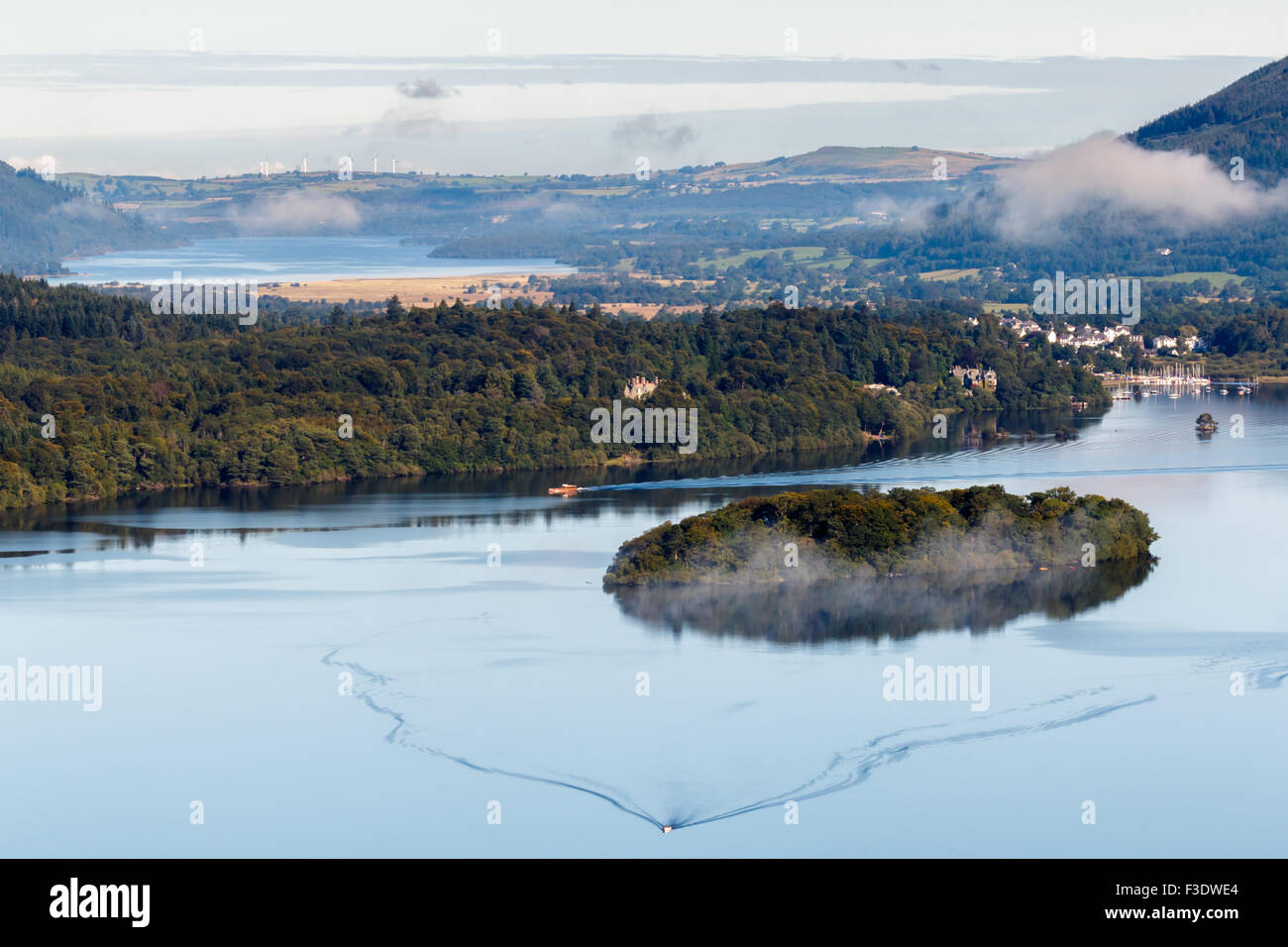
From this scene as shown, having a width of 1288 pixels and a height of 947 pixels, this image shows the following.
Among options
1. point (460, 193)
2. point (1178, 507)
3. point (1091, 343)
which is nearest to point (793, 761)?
point (1178, 507)

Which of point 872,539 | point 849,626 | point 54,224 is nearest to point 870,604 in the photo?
point 849,626

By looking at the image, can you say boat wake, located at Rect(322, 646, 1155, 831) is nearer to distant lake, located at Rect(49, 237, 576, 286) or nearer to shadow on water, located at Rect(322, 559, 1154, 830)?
shadow on water, located at Rect(322, 559, 1154, 830)

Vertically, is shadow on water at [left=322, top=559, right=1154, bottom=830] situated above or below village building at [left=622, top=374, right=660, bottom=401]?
below

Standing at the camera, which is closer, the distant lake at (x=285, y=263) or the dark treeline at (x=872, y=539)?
the dark treeline at (x=872, y=539)

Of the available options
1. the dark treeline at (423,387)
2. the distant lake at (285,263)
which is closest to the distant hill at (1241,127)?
the distant lake at (285,263)

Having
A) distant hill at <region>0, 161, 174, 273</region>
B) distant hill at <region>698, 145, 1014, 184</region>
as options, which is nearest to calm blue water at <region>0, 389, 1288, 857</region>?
distant hill at <region>0, 161, 174, 273</region>

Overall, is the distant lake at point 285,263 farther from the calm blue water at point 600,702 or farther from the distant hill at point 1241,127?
the calm blue water at point 600,702

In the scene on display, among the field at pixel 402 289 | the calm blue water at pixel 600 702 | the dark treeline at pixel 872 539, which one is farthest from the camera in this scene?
the field at pixel 402 289

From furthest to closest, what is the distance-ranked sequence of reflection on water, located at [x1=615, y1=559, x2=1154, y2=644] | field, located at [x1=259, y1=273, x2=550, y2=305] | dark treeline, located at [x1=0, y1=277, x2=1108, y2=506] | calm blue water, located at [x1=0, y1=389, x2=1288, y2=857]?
field, located at [x1=259, y1=273, x2=550, y2=305], dark treeline, located at [x1=0, y1=277, x2=1108, y2=506], reflection on water, located at [x1=615, y1=559, x2=1154, y2=644], calm blue water, located at [x1=0, y1=389, x2=1288, y2=857]
